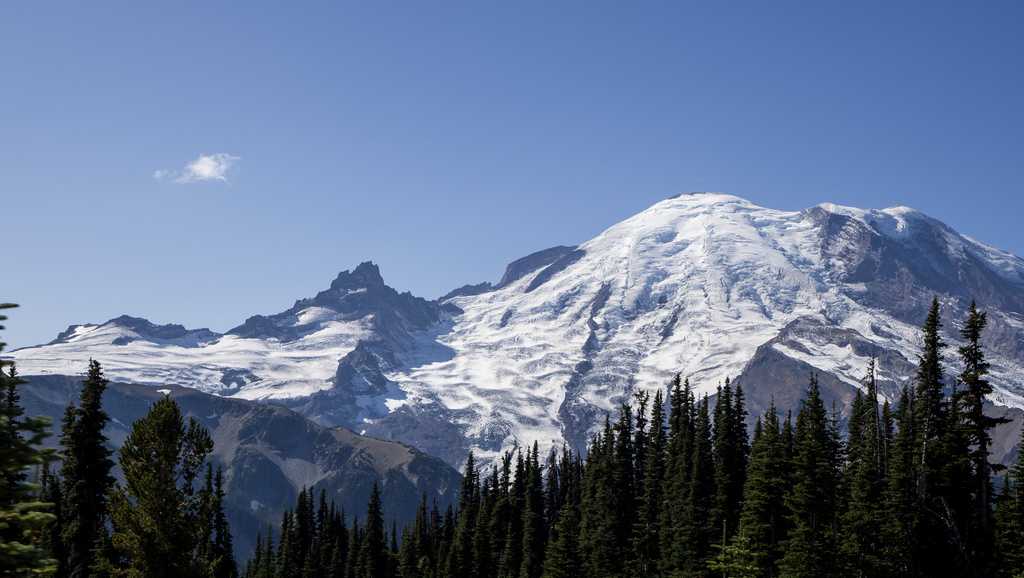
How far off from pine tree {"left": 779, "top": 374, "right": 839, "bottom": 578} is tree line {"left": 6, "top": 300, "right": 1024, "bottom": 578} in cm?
16

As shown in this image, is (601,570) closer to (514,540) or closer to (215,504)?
(514,540)

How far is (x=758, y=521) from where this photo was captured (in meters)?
71.2

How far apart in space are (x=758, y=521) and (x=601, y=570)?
26960 millimetres

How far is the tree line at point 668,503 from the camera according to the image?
3359cm

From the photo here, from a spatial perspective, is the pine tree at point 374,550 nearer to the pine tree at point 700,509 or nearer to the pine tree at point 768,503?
the pine tree at point 700,509

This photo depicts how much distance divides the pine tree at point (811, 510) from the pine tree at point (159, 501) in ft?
128

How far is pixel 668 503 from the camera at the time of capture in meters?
96.4

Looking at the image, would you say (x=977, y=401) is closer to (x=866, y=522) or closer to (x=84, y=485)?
(x=866, y=522)

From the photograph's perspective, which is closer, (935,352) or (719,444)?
(935,352)

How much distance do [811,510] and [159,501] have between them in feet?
147

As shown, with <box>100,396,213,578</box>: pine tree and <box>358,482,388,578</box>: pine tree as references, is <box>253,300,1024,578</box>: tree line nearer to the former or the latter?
<box>358,482,388,578</box>: pine tree

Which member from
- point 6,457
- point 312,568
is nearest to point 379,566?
point 312,568

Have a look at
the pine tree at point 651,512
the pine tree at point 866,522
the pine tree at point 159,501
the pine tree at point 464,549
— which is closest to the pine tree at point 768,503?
the pine tree at point 866,522

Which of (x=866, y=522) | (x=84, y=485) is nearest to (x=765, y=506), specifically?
(x=866, y=522)
